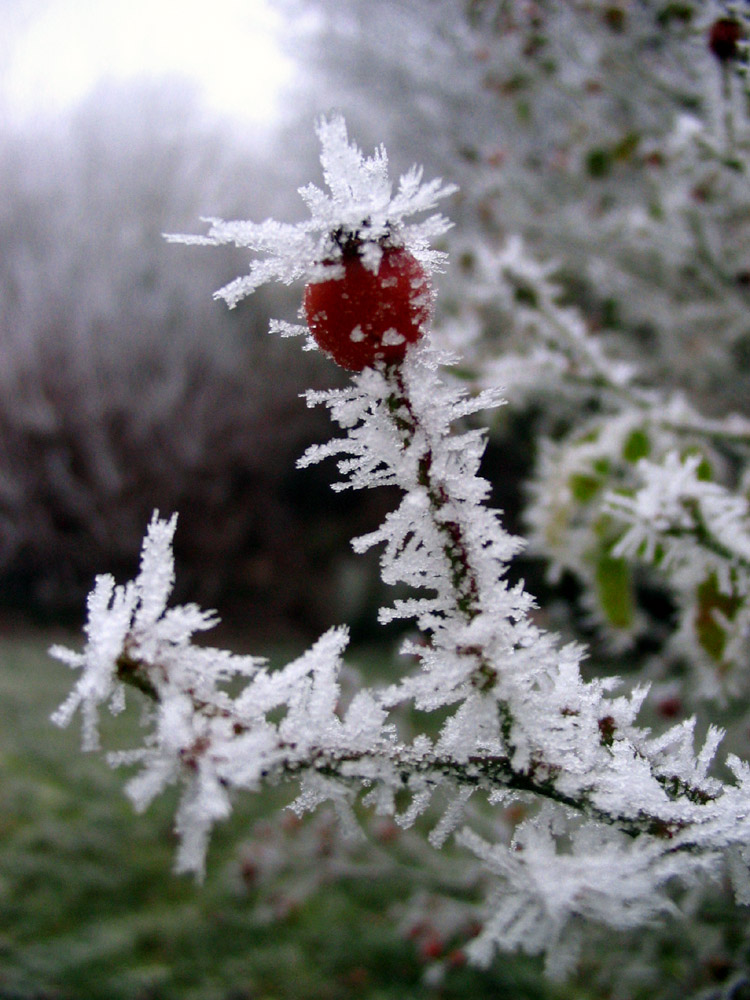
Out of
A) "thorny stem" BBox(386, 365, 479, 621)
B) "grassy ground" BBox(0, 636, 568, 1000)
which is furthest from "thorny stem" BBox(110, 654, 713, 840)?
"grassy ground" BBox(0, 636, 568, 1000)

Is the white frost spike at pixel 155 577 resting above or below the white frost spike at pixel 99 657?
above

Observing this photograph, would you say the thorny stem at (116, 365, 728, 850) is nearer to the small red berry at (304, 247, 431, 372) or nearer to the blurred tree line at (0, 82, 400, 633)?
the small red berry at (304, 247, 431, 372)

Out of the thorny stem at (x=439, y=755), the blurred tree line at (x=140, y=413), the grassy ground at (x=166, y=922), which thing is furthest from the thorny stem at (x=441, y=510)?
the blurred tree line at (x=140, y=413)

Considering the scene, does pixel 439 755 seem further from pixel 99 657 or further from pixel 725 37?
pixel 725 37

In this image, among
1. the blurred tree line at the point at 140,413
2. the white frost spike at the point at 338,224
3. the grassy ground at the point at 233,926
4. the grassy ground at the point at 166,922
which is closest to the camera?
the white frost spike at the point at 338,224

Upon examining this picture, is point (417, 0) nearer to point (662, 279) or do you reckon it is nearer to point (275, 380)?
point (662, 279)

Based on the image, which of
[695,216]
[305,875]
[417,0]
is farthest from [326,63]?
[305,875]

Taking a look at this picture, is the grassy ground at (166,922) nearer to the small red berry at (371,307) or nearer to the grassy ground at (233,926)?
the grassy ground at (233,926)

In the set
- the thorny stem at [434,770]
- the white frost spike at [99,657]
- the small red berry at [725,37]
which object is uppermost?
the small red berry at [725,37]
